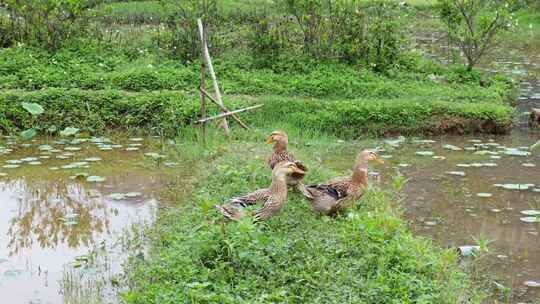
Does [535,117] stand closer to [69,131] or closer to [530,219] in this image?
[530,219]

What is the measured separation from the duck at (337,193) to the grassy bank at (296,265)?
128 millimetres

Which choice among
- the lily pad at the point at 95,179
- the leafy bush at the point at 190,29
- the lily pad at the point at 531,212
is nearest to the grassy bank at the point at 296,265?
the lily pad at the point at 531,212

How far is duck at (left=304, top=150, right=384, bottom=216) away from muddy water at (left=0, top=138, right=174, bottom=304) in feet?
5.69

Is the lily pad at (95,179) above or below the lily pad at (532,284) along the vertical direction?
above

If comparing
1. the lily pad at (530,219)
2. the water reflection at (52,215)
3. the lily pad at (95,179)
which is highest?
the lily pad at (95,179)

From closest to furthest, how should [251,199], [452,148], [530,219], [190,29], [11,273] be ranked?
[11,273], [251,199], [530,219], [452,148], [190,29]

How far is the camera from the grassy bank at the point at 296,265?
5027 mm

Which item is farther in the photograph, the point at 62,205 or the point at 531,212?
the point at 62,205

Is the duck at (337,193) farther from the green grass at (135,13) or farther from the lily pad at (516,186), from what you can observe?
the green grass at (135,13)

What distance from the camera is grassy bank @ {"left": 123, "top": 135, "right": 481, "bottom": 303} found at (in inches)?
198

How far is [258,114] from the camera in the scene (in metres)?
11.0

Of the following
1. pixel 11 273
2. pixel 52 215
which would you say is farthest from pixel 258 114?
pixel 11 273

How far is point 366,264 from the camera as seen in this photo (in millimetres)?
5484

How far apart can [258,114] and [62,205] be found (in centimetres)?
378
